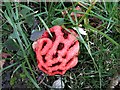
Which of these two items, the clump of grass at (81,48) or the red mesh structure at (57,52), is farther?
the clump of grass at (81,48)

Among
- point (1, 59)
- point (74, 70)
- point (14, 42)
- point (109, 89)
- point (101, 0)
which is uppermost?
point (101, 0)

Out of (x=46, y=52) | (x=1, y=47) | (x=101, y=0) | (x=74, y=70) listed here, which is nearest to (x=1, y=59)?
(x=1, y=47)

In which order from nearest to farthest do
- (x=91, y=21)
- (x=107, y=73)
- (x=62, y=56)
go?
(x=62, y=56) < (x=107, y=73) < (x=91, y=21)

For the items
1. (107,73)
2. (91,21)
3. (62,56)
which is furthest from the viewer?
(91,21)

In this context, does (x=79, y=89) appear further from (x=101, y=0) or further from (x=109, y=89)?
(x=101, y=0)

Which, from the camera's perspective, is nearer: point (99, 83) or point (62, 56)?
point (62, 56)

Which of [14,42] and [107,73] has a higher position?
[14,42]

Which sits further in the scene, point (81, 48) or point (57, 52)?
point (81, 48)

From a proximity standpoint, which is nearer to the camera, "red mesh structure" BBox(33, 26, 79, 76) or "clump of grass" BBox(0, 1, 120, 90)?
"red mesh structure" BBox(33, 26, 79, 76)
